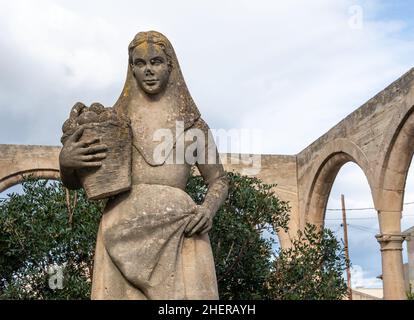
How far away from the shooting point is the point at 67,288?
6.45m

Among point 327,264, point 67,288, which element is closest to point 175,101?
point 67,288

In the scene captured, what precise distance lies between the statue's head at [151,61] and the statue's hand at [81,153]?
1.17 ft

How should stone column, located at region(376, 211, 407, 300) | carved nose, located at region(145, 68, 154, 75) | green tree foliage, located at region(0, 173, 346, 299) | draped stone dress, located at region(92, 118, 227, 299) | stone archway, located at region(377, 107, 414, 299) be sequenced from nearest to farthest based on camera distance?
1. draped stone dress, located at region(92, 118, 227, 299)
2. carved nose, located at region(145, 68, 154, 75)
3. green tree foliage, located at region(0, 173, 346, 299)
4. stone archway, located at region(377, 107, 414, 299)
5. stone column, located at region(376, 211, 407, 300)

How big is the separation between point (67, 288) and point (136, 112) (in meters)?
3.93

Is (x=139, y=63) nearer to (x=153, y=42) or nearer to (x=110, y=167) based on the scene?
(x=153, y=42)

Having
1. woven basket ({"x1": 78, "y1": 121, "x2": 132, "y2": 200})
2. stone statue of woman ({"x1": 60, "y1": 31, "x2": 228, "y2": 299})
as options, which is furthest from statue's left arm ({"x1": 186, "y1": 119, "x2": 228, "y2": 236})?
woven basket ({"x1": 78, "y1": 121, "x2": 132, "y2": 200})

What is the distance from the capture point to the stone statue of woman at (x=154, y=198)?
2.64 metres

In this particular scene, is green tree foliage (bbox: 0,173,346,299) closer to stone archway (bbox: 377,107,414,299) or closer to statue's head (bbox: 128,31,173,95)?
statue's head (bbox: 128,31,173,95)

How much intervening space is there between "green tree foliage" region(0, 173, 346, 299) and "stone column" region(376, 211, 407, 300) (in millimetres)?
4031

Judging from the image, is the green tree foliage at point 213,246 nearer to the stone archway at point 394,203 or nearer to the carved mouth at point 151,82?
the carved mouth at point 151,82

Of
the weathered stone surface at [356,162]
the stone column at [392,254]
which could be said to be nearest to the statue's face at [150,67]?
the weathered stone surface at [356,162]

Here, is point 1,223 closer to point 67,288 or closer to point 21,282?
point 21,282

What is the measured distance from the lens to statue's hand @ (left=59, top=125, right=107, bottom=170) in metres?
2.71

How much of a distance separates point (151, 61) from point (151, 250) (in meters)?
0.85
